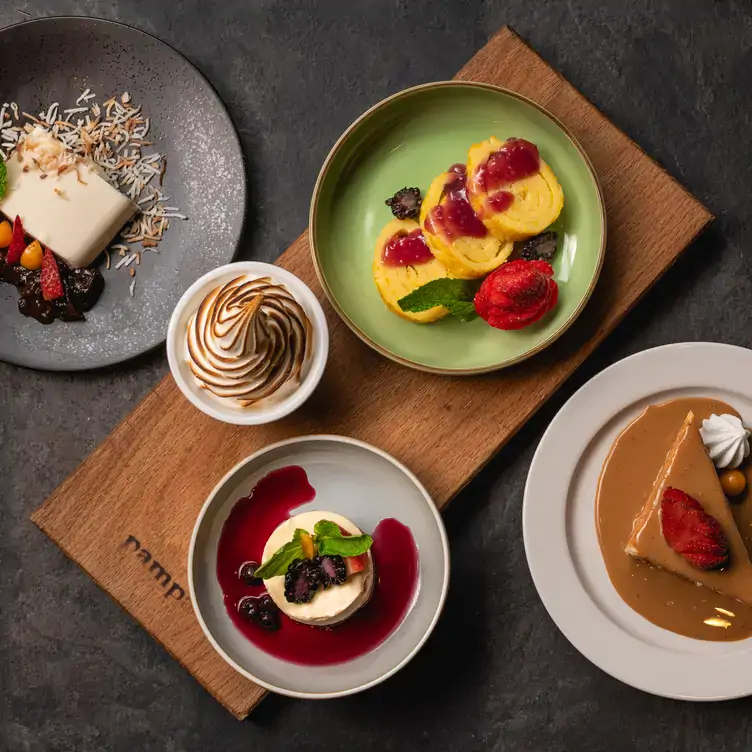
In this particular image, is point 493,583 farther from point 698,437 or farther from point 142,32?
point 142,32

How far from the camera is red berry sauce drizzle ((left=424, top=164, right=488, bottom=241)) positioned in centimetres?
178

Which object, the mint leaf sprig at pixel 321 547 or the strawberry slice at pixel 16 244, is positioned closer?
the mint leaf sprig at pixel 321 547

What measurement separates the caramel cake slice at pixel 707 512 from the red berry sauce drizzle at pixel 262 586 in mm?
536

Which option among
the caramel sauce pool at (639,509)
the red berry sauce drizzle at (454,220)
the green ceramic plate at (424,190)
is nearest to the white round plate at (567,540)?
the caramel sauce pool at (639,509)

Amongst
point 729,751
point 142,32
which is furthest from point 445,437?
point 142,32

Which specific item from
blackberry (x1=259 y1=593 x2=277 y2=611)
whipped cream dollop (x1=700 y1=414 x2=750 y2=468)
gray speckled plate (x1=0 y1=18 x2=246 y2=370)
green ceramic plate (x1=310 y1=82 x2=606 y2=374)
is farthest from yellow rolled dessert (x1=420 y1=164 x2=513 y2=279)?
blackberry (x1=259 y1=593 x2=277 y2=611)

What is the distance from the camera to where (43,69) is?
6.75 feet

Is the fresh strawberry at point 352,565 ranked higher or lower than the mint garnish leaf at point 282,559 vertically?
lower

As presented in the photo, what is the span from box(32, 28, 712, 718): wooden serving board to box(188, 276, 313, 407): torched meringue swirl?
0.20 metres

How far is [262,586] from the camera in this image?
186 centimetres

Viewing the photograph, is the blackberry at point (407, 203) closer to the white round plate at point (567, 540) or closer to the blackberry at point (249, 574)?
the white round plate at point (567, 540)

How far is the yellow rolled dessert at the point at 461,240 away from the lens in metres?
1.78

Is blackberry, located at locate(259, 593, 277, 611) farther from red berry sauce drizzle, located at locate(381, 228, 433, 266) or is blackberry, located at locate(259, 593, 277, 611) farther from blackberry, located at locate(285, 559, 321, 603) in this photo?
red berry sauce drizzle, located at locate(381, 228, 433, 266)

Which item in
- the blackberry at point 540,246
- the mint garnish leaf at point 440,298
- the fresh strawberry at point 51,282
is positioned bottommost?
the blackberry at point 540,246
